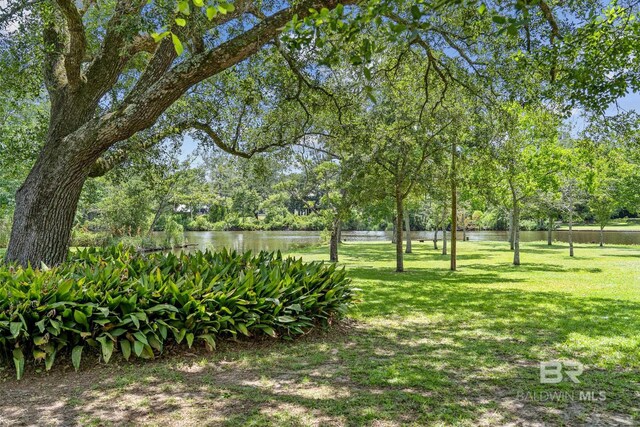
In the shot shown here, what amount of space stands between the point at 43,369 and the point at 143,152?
19.1ft

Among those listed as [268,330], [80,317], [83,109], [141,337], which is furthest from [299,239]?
[80,317]

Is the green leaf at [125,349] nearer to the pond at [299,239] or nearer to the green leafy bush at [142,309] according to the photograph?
the green leafy bush at [142,309]

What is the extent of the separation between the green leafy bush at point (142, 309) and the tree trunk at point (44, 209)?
0.78m

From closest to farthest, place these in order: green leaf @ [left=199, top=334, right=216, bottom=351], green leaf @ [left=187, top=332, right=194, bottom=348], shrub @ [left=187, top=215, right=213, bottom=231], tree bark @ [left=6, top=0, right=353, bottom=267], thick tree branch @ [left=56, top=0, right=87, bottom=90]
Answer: green leaf @ [left=187, top=332, right=194, bottom=348] < green leaf @ [left=199, top=334, right=216, bottom=351] < tree bark @ [left=6, top=0, right=353, bottom=267] < thick tree branch @ [left=56, top=0, right=87, bottom=90] < shrub @ [left=187, top=215, right=213, bottom=231]

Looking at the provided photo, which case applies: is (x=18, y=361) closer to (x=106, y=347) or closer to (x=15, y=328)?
(x=15, y=328)

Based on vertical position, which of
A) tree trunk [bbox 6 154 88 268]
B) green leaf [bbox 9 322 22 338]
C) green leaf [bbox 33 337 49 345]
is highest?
tree trunk [bbox 6 154 88 268]

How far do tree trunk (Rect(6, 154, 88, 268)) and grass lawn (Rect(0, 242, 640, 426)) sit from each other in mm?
2211

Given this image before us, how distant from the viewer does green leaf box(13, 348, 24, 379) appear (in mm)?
3625

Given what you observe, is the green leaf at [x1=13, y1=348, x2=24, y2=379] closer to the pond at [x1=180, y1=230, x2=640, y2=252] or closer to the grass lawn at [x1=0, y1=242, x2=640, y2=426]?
the grass lawn at [x1=0, y1=242, x2=640, y2=426]

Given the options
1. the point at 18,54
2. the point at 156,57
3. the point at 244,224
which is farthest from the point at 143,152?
the point at 244,224

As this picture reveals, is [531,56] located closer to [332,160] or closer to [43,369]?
[43,369]

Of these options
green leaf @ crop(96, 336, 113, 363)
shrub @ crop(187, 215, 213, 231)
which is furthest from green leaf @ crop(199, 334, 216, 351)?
shrub @ crop(187, 215, 213, 231)

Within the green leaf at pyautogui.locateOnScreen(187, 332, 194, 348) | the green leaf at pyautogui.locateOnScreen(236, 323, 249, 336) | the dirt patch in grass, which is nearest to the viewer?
the dirt patch in grass

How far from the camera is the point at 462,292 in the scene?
900 cm
